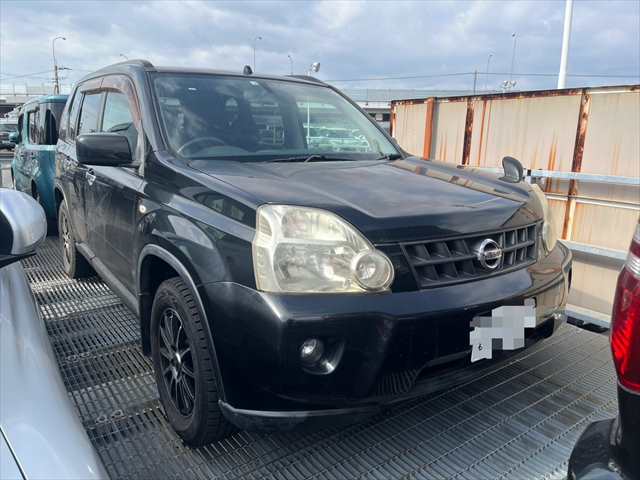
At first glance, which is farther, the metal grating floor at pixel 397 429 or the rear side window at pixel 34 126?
the rear side window at pixel 34 126

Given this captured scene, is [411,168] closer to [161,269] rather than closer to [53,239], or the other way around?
[161,269]

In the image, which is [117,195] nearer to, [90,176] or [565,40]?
[90,176]

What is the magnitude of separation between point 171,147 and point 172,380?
114 cm

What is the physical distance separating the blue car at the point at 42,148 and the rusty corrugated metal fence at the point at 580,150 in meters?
4.70

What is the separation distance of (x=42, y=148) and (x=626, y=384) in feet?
21.4

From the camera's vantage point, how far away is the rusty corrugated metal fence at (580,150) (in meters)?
4.23

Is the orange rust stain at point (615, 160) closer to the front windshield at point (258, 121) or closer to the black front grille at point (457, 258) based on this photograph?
the front windshield at point (258, 121)

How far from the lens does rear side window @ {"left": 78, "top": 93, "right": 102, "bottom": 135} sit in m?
3.75

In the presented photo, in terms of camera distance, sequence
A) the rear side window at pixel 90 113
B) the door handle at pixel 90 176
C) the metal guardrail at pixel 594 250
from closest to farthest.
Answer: the door handle at pixel 90 176, the rear side window at pixel 90 113, the metal guardrail at pixel 594 250

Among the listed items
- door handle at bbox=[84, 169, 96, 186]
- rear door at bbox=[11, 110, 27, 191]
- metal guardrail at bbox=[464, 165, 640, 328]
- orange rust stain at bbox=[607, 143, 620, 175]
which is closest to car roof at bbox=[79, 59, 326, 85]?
door handle at bbox=[84, 169, 96, 186]

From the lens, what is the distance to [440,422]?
2.41 meters

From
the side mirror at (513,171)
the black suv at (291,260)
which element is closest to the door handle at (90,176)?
the black suv at (291,260)

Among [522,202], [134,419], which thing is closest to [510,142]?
[522,202]

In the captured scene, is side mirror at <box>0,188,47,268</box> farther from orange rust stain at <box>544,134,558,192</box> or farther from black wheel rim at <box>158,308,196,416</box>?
orange rust stain at <box>544,134,558,192</box>
